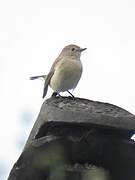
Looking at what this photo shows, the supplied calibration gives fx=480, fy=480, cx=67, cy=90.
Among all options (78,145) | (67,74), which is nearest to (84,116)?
(78,145)

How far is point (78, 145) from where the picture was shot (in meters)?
3.66

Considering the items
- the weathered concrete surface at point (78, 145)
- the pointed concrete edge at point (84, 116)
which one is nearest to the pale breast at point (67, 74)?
the pointed concrete edge at point (84, 116)

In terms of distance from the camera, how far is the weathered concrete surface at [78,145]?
3520 millimetres

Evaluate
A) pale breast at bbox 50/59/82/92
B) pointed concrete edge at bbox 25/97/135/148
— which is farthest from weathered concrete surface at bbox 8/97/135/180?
pale breast at bbox 50/59/82/92

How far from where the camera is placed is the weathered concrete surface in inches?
139

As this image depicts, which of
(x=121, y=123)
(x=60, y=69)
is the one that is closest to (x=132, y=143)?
(x=121, y=123)

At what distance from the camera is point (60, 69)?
26.0 feet

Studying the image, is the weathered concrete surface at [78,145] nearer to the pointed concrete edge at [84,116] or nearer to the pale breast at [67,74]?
the pointed concrete edge at [84,116]

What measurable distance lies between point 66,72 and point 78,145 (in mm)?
4299

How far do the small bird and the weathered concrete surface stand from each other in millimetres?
4020

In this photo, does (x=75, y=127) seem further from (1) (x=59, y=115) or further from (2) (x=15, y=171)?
(2) (x=15, y=171)

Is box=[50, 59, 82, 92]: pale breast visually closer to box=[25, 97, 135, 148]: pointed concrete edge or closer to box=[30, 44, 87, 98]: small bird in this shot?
box=[30, 44, 87, 98]: small bird

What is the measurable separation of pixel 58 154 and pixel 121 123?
0.52 meters

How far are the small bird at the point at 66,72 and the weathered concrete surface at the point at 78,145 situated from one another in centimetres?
402
